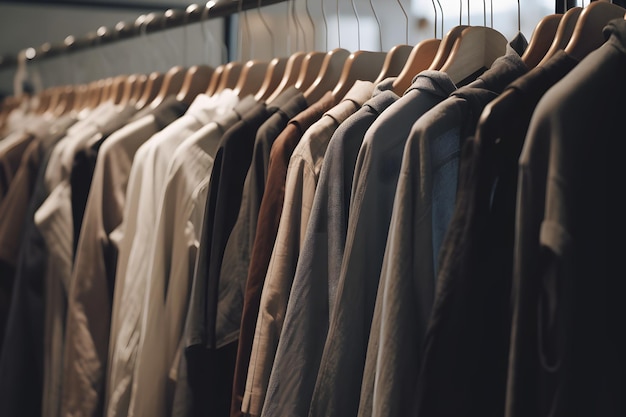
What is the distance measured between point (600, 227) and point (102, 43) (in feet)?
4.64

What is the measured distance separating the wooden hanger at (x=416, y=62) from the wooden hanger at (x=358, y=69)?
0.33 ft

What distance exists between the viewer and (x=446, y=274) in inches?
27.7

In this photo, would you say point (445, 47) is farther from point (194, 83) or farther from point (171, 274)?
point (194, 83)

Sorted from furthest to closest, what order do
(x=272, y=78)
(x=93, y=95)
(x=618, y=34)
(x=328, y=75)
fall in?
(x=93, y=95) → (x=272, y=78) → (x=328, y=75) → (x=618, y=34)

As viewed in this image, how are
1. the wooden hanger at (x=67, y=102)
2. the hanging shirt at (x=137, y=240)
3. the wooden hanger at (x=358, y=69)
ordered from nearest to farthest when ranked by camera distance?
the wooden hanger at (x=358, y=69)
the hanging shirt at (x=137, y=240)
the wooden hanger at (x=67, y=102)

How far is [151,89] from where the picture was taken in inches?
64.0

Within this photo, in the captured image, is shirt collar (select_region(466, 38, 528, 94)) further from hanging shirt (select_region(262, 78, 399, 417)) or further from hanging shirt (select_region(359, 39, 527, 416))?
hanging shirt (select_region(262, 78, 399, 417))

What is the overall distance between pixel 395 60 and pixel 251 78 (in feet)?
1.18

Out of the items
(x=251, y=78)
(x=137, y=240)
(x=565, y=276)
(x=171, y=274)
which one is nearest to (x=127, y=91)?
(x=251, y=78)

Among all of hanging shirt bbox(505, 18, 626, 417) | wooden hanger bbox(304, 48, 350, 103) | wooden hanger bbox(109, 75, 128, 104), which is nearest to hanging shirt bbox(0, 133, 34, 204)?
wooden hanger bbox(109, 75, 128, 104)

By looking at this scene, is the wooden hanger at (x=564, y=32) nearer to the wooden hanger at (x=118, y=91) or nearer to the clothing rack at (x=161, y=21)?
the clothing rack at (x=161, y=21)

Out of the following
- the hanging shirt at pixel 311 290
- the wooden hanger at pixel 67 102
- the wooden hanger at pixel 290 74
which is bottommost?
the hanging shirt at pixel 311 290

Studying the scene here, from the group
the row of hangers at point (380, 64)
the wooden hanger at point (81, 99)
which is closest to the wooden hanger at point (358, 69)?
the row of hangers at point (380, 64)

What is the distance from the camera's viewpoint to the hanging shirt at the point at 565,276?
2.10 feet
